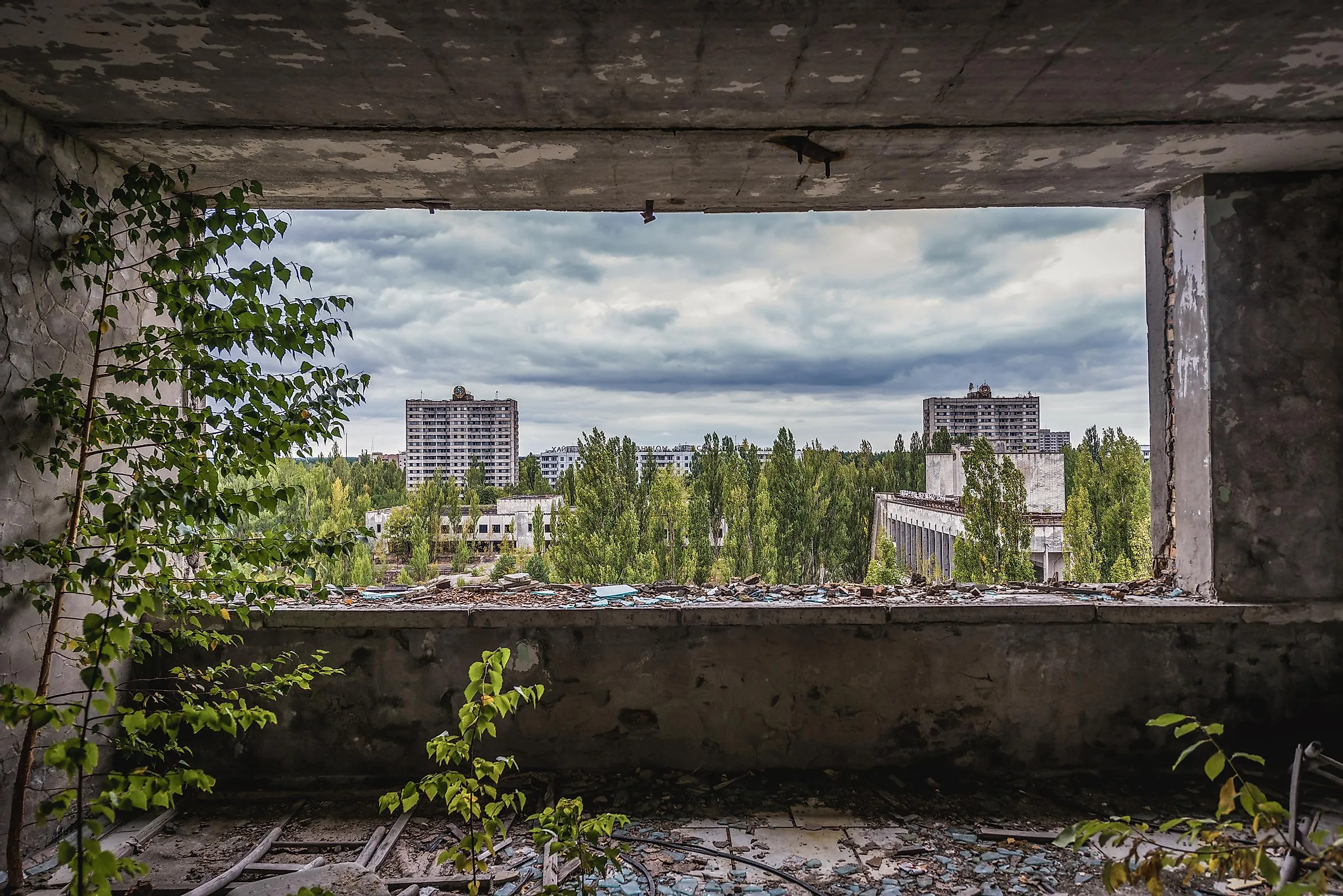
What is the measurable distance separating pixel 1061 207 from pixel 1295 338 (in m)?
1.29

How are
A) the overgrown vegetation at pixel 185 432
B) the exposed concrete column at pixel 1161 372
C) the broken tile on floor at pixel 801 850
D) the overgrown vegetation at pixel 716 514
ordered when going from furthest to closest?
the overgrown vegetation at pixel 716 514
the exposed concrete column at pixel 1161 372
the broken tile on floor at pixel 801 850
the overgrown vegetation at pixel 185 432

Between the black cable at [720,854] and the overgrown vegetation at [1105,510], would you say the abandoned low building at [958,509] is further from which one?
the black cable at [720,854]

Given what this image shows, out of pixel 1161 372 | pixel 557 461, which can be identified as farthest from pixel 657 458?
pixel 1161 372

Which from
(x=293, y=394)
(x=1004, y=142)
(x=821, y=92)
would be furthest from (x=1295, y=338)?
(x=293, y=394)

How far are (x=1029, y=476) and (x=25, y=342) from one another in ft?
25.0

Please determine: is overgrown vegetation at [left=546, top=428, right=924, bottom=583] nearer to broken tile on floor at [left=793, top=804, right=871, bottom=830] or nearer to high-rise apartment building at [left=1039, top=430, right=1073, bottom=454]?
high-rise apartment building at [left=1039, top=430, right=1073, bottom=454]

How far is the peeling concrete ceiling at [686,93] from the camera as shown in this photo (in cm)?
211

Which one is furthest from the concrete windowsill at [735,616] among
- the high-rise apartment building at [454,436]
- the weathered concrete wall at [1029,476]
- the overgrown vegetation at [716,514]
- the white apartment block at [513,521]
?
the overgrown vegetation at [716,514]

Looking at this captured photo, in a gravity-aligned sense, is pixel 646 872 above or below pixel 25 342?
below

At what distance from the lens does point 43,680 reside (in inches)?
96.7

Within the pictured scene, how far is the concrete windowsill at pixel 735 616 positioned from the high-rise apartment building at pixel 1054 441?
4.04m

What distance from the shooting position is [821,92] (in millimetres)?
2529

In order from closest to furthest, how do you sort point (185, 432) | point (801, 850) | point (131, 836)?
point (185, 432) < point (801, 850) < point (131, 836)

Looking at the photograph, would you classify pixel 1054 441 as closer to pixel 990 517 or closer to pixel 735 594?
pixel 990 517
